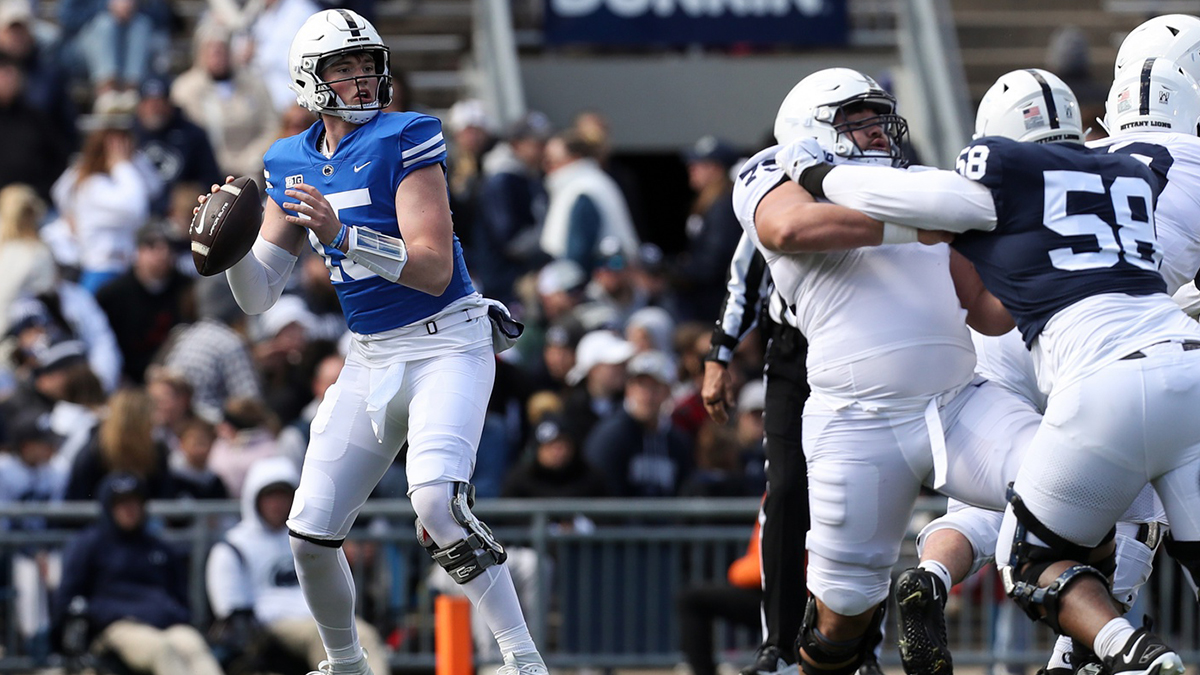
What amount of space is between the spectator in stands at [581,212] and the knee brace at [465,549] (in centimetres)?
669

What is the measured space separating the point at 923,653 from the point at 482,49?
424 inches

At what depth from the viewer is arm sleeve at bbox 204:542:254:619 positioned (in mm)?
9953

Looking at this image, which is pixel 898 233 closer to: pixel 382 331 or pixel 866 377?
pixel 866 377

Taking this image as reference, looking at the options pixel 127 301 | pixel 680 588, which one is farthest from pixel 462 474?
pixel 127 301

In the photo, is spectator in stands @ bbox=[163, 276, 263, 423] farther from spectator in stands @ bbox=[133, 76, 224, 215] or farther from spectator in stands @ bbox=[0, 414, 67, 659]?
spectator in stands @ bbox=[133, 76, 224, 215]

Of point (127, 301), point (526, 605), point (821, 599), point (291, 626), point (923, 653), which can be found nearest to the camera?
point (923, 653)

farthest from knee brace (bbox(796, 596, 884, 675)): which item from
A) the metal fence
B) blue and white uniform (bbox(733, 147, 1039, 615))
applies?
the metal fence

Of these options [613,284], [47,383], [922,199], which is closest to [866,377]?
[922,199]

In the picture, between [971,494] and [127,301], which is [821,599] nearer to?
[971,494]

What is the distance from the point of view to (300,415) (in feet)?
37.4

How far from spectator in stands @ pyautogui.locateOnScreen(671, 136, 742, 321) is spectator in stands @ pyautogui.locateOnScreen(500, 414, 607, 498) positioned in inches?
91.5

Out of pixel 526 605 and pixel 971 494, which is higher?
pixel 971 494

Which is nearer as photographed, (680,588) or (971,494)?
(971,494)

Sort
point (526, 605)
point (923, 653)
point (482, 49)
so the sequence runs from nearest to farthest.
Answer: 1. point (923, 653)
2. point (526, 605)
3. point (482, 49)
